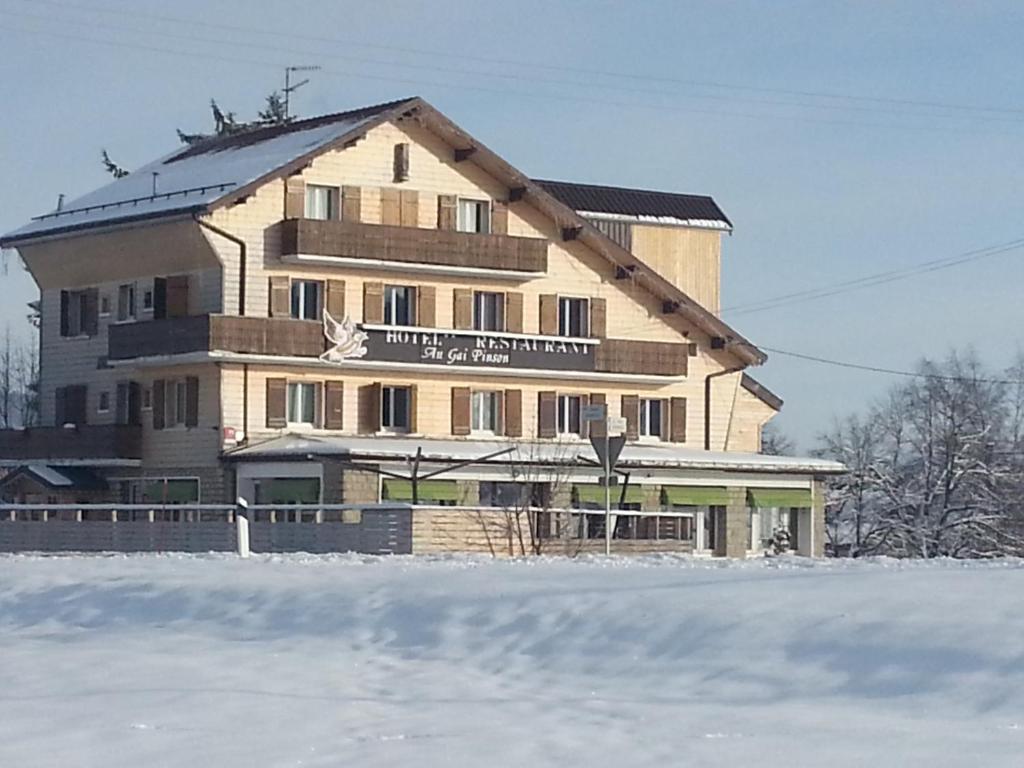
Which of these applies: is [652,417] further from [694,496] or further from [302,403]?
[302,403]

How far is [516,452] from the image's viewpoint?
178 feet

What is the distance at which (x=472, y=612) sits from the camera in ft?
73.4

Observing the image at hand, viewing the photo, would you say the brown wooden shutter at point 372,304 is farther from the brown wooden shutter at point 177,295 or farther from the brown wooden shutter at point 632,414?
the brown wooden shutter at point 632,414

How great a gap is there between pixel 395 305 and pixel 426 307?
2.69 feet

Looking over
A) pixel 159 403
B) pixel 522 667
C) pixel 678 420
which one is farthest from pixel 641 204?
pixel 522 667

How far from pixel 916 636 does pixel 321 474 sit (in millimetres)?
33197

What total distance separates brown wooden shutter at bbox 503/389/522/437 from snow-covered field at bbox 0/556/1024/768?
30.3 metres

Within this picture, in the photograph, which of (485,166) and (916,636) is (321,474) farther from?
(916,636)

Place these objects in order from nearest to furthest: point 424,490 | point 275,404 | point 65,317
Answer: point 424,490, point 275,404, point 65,317

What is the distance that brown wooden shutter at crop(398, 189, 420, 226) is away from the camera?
2210 inches

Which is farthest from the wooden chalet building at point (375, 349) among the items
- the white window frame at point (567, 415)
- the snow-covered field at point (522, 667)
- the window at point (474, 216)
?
the snow-covered field at point (522, 667)

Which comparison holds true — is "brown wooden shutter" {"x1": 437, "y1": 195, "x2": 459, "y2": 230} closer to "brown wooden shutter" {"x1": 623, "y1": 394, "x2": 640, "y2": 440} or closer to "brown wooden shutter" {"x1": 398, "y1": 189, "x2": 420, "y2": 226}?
"brown wooden shutter" {"x1": 398, "y1": 189, "x2": 420, "y2": 226}

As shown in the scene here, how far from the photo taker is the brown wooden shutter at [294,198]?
5431cm

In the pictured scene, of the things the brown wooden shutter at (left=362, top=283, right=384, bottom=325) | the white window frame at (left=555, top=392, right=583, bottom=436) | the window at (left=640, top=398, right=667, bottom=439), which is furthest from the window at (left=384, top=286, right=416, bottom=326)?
the window at (left=640, top=398, right=667, bottom=439)
